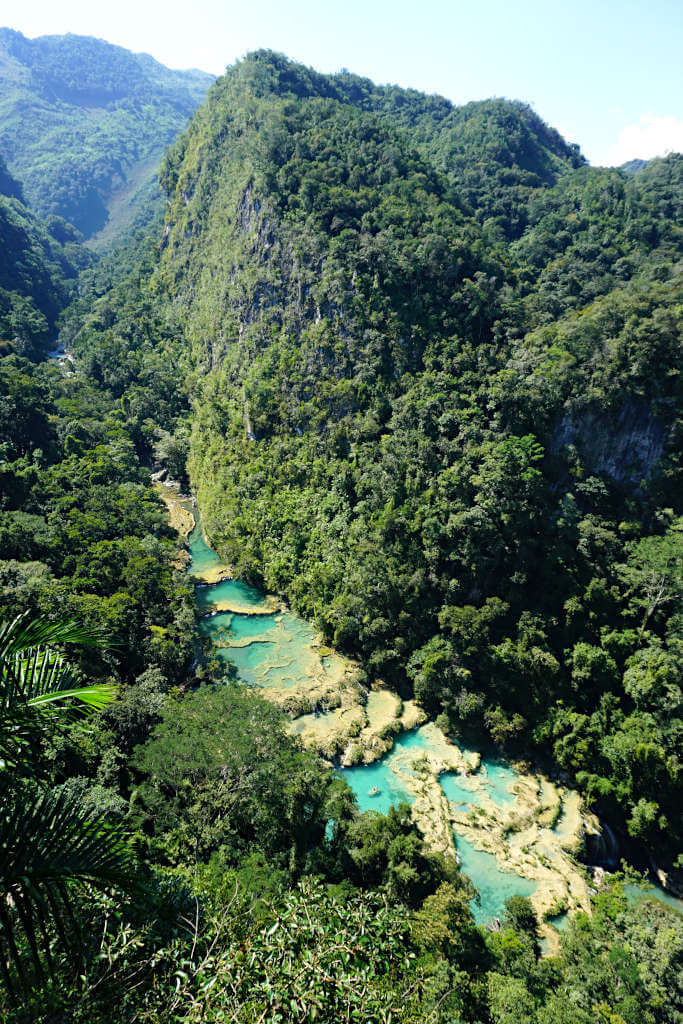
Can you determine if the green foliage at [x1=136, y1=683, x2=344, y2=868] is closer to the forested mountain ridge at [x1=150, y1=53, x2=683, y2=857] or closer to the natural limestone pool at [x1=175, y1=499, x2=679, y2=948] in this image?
the natural limestone pool at [x1=175, y1=499, x2=679, y2=948]

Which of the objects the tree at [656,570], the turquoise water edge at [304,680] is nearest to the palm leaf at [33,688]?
the turquoise water edge at [304,680]

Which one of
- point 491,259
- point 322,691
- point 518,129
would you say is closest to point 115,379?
point 491,259

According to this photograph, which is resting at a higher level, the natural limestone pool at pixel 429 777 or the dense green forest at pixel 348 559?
the dense green forest at pixel 348 559

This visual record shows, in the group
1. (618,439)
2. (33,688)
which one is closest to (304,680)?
(618,439)

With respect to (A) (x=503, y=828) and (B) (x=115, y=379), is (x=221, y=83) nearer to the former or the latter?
(B) (x=115, y=379)

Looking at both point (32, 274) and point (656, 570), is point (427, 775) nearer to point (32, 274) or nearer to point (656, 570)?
point (656, 570)

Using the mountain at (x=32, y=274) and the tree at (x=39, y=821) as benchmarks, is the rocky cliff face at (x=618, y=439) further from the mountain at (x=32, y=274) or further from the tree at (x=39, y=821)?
the mountain at (x=32, y=274)

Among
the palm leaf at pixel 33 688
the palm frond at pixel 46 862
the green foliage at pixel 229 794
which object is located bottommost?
the green foliage at pixel 229 794
